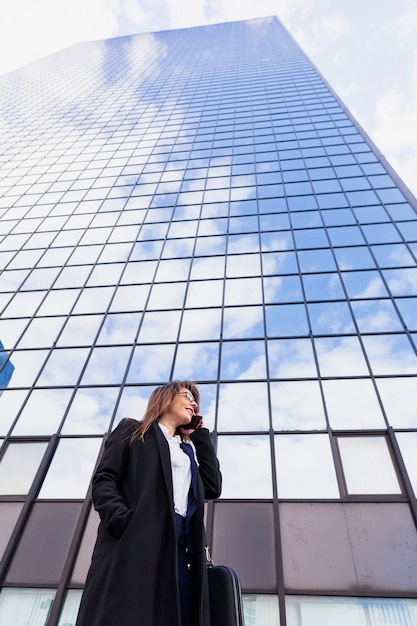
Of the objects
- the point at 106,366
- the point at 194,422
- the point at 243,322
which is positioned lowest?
the point at 194,422

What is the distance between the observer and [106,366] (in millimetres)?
11078

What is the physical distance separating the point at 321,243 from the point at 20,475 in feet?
40.9

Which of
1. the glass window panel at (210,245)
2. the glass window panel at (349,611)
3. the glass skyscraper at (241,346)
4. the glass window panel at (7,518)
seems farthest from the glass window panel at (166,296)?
the glass window panel at (349,611)

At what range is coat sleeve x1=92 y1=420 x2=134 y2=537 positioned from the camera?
2439 mm

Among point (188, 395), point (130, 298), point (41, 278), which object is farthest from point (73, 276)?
point (188, 395)

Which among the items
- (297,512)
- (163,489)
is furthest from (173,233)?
(163,489)

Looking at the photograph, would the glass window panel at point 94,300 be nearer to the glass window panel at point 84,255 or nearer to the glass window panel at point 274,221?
the glass window panel at point 84,255

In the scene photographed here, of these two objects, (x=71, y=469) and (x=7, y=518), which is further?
(x=71, y=469)

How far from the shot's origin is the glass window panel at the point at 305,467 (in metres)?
7.46

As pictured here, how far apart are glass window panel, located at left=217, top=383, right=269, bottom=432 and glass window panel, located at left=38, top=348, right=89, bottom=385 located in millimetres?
4346

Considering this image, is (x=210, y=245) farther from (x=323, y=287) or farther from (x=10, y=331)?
(x=10, y=331)

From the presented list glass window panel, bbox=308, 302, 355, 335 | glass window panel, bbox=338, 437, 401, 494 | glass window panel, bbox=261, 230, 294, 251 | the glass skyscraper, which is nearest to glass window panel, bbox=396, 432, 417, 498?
the glass skyscraper

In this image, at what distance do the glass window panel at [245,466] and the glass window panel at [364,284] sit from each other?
629 centimetres

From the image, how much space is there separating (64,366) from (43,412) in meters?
1.70
